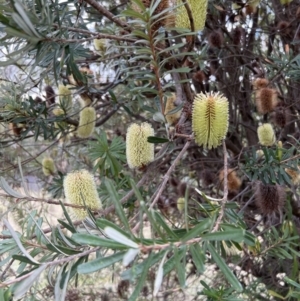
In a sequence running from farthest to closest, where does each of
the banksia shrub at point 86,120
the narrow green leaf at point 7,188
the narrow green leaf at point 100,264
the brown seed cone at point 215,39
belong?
the brown seed cone at point 215,39, the banksia shrub at point 86,120, the narrow green leaf at point 7,188, the narrow green leaf at point 100,264

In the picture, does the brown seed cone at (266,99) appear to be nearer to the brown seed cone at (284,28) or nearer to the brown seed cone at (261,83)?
the brown seed cone at (261,83)

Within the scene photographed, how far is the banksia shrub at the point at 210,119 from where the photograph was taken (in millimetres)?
522

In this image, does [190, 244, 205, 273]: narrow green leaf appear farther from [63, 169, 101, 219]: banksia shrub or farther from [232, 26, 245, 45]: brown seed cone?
[232, 26, 245, 45]: brown seed cone

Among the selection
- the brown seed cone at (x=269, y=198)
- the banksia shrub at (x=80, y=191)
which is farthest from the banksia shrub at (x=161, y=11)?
the brown seed cone at (x=269, y=198)

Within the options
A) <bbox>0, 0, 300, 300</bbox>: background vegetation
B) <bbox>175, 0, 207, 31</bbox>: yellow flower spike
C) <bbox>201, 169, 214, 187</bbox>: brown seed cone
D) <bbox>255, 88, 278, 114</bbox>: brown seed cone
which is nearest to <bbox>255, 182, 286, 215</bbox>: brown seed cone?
<bbox>0, 0, 300, 300</bbox>: background vegetation

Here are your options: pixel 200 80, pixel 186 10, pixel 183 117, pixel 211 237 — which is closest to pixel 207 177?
pixel 200 80

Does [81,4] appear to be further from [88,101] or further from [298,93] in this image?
[298,93]

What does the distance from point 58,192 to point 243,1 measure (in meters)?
0.67

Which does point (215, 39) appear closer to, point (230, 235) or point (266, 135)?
point (266, 135)

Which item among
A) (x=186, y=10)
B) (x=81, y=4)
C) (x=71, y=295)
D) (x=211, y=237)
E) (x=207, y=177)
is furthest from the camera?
(x=207, y=177)

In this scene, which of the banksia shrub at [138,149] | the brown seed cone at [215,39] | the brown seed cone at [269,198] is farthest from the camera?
the brown seed cone at [215,39]

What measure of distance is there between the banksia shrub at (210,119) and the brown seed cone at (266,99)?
17.4 inches

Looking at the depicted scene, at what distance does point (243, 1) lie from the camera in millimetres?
1100

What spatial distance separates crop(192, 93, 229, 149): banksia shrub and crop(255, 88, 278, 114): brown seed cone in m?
0.44
